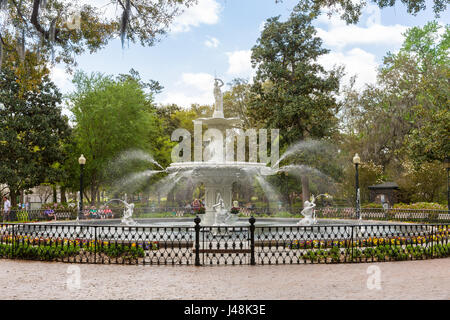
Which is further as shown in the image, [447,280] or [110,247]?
[110,247]

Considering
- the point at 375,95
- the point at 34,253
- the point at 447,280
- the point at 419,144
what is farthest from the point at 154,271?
the point at 375,95

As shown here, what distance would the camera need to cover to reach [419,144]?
26.1 m

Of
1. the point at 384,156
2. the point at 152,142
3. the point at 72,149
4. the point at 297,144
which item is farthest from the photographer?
the point at 152,142

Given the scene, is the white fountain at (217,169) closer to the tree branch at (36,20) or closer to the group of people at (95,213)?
the tree branch at (36,20)

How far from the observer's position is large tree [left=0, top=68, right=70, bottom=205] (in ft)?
107

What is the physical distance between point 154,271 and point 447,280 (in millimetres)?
6202

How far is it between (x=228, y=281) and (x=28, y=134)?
101ft

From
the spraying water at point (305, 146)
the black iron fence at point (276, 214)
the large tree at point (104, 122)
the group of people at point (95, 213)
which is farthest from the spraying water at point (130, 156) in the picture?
the spraying water at point (305, 146)

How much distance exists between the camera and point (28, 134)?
34.5 m

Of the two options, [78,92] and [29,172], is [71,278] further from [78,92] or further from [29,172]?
[78,92]

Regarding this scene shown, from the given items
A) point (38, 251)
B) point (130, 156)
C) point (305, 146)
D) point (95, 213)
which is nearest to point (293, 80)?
point (305, 146)

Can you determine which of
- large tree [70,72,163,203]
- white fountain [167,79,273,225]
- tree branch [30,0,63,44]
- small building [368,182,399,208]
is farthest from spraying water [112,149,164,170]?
tree branch [30,0,63,44]

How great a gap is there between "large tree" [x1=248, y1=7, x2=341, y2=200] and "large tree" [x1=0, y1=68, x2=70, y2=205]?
1659 cm

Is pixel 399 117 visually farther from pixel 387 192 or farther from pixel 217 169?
pixel 217 169
